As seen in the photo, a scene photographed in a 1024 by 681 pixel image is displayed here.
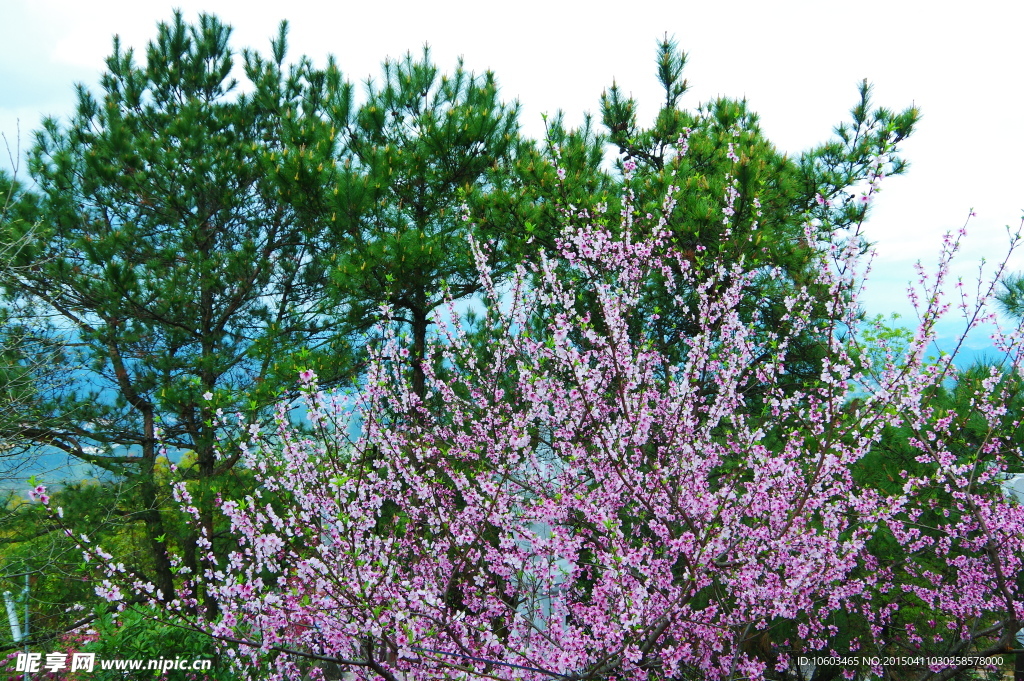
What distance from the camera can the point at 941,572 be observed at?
6.16m

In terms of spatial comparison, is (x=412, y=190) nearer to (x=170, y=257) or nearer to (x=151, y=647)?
(x=170, y=257)

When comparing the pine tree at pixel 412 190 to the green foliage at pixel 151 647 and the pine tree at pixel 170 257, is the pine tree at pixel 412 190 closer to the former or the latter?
the pine tree at pixel 170 257

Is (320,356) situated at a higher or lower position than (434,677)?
higher

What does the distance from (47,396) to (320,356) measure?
4.05 metres

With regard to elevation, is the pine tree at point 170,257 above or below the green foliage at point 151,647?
above

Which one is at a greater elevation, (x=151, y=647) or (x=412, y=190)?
(x=412, y=190)

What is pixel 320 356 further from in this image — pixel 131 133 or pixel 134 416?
pixel 131 133

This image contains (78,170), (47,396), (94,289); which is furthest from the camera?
(78,170)

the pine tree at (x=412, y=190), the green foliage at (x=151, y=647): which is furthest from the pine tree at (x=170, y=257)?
the green foliage at (x=151, y=647)

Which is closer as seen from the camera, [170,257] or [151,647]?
[151,647]

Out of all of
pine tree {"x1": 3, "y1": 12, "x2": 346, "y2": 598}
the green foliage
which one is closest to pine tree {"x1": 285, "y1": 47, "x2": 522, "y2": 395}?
pine tree {"x1": 3, "y1": 12, "x2": 346, "y2": 598}

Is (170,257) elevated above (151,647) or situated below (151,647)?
above

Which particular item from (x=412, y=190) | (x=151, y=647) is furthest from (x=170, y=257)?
(x=151, y=647)

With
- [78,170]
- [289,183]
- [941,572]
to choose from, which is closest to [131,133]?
[78,170]
